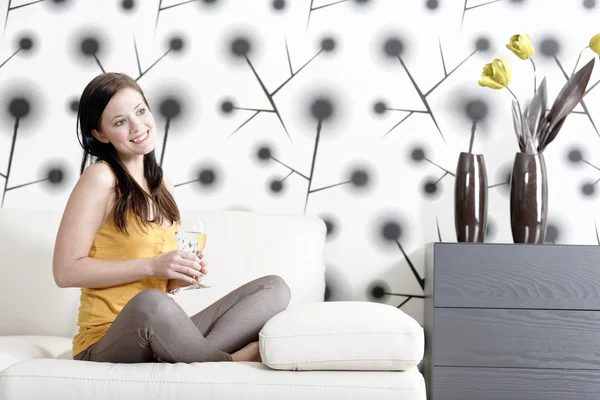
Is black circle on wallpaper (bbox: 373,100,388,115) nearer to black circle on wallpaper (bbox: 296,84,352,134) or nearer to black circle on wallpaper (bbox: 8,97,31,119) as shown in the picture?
black circle on wallpaper (bbox: 296,84,352,134)

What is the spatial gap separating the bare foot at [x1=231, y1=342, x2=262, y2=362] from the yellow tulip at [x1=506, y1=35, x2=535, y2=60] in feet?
5.05

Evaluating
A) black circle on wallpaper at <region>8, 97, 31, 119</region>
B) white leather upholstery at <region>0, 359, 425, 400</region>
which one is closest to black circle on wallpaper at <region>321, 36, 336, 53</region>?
black circle on wallpaper at <region>8, 97, 31, 119</region>

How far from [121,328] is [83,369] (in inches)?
5.2

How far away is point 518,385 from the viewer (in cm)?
240

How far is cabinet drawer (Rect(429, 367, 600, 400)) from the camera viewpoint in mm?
2391

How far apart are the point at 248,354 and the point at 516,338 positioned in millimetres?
1025

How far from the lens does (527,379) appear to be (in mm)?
2398

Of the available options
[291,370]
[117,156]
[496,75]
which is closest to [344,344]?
[291,370]

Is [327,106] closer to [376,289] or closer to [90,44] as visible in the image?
[376,289]

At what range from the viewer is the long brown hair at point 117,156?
1.97m

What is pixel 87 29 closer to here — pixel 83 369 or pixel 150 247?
pixel 150 247

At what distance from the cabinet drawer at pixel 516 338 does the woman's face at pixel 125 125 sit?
3.80ft

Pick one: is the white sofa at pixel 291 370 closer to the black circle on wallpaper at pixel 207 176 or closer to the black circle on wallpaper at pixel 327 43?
the black circle on wallpaper at pixel 207 176

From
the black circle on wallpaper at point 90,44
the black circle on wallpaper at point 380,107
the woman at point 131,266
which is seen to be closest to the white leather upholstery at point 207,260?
the woman at point 131,266
